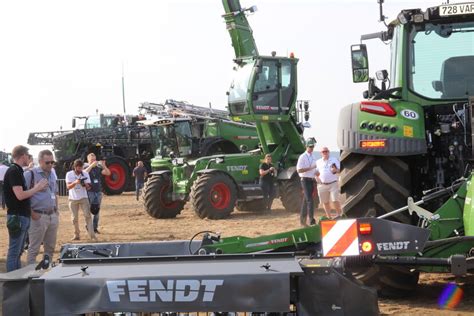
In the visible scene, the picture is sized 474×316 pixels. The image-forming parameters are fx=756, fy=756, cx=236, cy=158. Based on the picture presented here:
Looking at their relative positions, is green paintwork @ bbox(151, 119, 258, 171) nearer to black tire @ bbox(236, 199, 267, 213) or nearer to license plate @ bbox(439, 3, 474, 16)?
black tire @ bbox(236, 199, 267, 213)

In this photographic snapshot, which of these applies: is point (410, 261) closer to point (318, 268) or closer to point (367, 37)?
point (318, 268)

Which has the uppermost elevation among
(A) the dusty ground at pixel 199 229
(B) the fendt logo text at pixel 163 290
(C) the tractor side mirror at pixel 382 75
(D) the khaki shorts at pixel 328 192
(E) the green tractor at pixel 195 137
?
(C) the tractor side mirror at pixel 382 75

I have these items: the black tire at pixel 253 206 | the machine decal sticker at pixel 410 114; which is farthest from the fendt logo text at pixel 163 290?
the black tire at pixel 253 206

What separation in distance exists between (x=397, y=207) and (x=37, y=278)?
339 centimetres

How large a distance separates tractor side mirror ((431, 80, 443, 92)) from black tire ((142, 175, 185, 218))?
11.2m

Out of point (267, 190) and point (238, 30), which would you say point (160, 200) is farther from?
point (238, 30)

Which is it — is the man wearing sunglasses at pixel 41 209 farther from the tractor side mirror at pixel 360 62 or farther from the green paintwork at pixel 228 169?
the green paintwork at pixel 228 169

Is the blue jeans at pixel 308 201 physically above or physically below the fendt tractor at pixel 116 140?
below

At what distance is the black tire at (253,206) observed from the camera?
1812 centimetres

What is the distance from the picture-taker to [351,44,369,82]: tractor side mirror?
283 inches

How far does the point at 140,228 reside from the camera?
51.8ft

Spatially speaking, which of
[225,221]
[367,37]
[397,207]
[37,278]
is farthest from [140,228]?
[37,278]

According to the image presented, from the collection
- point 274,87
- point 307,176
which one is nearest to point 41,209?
point 307,176

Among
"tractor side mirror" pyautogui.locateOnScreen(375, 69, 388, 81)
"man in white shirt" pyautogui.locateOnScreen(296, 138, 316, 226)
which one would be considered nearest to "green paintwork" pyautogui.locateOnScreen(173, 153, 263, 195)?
"man in white shirt" pyautogui.locateOnScreen(296, 138, 316, 226)
